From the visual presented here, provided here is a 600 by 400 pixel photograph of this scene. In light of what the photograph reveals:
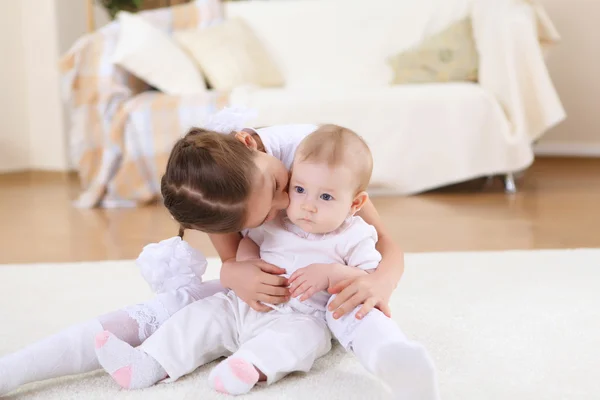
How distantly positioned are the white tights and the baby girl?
6 centimetres

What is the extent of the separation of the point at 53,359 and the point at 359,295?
1.39ft

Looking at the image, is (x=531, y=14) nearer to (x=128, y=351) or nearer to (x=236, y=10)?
(x=236, y=10)

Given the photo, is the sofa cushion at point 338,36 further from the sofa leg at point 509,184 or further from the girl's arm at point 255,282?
the girl's arm at point 255,282

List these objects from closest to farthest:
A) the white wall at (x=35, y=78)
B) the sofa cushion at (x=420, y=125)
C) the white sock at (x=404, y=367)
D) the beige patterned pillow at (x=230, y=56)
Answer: the white sock at (x=404, y=367)
the sofa cushion at (x=420, y=125)
the beige patterned pillow at (x=230, y=56)
the white wall at (x=35, y=78)

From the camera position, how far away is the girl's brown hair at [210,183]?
3.33 ft

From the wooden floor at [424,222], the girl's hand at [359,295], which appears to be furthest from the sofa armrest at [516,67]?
the girl's hand at [359,295]

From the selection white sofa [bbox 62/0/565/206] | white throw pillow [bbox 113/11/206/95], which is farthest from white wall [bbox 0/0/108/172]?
white sofa [bbox 62/0/565/206]

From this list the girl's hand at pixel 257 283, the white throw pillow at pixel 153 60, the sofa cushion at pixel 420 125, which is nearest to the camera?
the girl's hand at pixel 257 283

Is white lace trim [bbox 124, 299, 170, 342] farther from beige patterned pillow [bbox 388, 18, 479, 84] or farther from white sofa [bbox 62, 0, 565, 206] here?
beige patterned pillow [bbox 388, 18, 479, 84]

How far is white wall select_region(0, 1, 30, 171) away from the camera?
13.7ft

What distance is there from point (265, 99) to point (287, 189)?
1995 mm

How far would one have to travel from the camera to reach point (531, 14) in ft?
10.6

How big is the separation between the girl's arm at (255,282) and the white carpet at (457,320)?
12 cm

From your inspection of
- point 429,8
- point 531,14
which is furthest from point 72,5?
point 531,14
